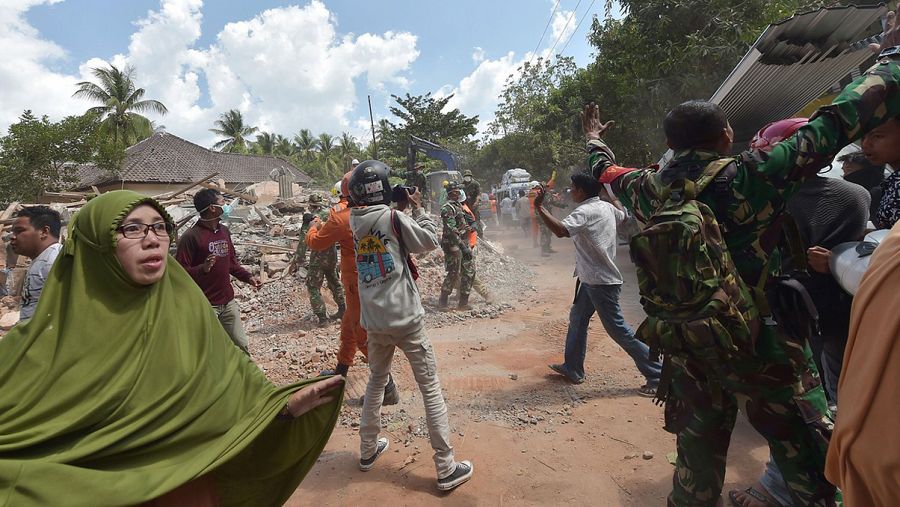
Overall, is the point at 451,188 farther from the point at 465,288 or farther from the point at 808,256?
the point at 808,256

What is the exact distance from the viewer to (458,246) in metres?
7.18

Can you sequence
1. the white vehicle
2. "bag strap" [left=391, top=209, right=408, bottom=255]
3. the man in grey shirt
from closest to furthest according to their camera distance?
"bag strap" [left=391, top=209, right=408, bottom=255] < the man in grey shirt < the white vehicle

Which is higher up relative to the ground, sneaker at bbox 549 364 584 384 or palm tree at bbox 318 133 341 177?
palm tree at bbox 318 133 341 177

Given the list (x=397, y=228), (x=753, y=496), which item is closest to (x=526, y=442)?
(x=753, y=496)

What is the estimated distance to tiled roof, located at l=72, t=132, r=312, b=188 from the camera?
25391 millimetres

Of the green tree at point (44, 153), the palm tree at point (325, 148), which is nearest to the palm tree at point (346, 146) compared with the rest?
the palm tree at point (325, 148)

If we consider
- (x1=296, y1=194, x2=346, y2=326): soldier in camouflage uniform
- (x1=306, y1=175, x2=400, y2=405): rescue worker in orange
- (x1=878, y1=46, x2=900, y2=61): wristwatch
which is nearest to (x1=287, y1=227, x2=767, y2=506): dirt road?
(x1=306, y1=175, x2=400, y2=405): rescue worker in orange

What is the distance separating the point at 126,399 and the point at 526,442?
2.56 metres

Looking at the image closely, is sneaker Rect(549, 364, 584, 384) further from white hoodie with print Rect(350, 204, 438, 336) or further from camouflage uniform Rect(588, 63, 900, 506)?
camouflage uniform Rect(588, 63, 900, 506)

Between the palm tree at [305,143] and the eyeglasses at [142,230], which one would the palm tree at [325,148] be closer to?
the palm tree at [305,143]

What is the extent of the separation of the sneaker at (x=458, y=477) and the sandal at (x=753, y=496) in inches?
54.7

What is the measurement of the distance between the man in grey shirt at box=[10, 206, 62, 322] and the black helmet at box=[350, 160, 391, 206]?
1.96 m

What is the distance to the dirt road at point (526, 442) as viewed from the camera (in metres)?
2.77

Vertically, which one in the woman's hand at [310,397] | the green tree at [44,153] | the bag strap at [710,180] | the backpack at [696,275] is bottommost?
the woman's hand at [310,397]
